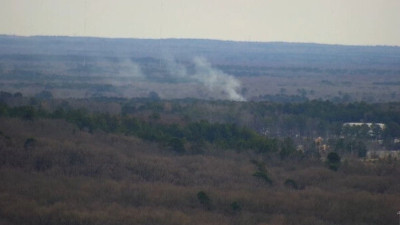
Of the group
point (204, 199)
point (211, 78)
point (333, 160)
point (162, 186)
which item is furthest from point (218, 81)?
point (204, 199)

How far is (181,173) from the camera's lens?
3641 centimetres

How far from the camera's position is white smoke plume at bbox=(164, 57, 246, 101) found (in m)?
106

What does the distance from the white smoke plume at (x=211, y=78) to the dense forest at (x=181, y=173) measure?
153ft

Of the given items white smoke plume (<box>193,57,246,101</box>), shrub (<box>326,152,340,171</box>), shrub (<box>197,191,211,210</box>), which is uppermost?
white smoke plume (<box>193,57,246,101</box>)

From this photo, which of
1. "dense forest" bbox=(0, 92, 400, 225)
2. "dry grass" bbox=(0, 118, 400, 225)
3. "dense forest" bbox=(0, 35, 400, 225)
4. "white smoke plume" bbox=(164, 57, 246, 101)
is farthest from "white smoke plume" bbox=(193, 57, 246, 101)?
"dry grass" bbox=(0, 118, 400, 225)

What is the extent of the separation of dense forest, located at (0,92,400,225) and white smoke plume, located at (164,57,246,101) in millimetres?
46758

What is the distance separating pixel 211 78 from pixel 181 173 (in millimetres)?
95599

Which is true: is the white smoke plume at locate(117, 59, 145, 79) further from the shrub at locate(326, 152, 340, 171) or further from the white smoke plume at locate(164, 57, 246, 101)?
the shrub at locate(326, 152, 340, 171)

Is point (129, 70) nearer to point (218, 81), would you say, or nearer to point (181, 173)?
point (218, 81)

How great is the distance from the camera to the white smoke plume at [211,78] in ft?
347

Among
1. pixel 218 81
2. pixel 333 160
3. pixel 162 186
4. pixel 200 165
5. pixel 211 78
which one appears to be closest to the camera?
pixel 162 186

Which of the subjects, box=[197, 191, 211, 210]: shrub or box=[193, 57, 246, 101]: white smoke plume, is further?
box=[193, 57, 246, 101]: white smoke plume

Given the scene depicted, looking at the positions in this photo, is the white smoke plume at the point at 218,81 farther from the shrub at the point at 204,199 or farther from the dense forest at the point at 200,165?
the shrub at the point at 204,199

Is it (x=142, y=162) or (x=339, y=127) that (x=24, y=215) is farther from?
(x=339, y=127)
